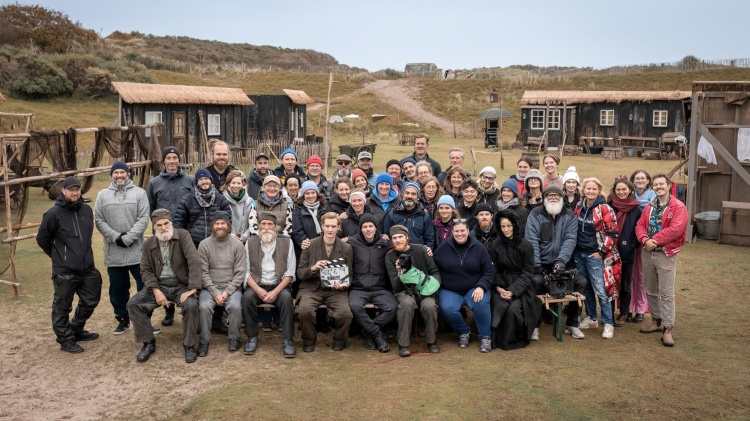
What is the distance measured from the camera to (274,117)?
103 ft

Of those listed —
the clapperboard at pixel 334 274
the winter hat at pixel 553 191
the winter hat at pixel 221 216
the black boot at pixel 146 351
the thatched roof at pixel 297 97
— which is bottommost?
the black boot at pixel 146 351

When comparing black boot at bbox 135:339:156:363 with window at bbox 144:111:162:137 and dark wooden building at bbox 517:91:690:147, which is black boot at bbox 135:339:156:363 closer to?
window at bbox 144:111:162:137

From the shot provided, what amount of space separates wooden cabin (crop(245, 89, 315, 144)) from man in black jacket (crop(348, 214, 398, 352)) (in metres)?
22.2

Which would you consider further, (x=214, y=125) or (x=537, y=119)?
(x=537, y=119)

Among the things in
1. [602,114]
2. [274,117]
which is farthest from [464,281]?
[602,114]

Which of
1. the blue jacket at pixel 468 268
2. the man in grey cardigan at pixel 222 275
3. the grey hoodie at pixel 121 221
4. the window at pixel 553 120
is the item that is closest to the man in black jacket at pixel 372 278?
the blue jacket at pixel 468 268

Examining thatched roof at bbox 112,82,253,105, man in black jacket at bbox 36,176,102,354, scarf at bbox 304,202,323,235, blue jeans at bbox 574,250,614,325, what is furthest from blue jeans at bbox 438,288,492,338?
thatched roof at bbox 112,82,253,105

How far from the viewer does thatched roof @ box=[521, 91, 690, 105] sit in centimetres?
3512

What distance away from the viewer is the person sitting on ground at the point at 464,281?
7465 mm

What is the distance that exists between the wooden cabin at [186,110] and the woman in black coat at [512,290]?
17186mm

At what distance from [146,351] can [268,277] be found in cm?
143

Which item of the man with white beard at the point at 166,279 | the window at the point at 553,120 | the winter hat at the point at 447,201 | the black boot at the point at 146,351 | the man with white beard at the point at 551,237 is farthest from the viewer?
the window at the point at 553,120

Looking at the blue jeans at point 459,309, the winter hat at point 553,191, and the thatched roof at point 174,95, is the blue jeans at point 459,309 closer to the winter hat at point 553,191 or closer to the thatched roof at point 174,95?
the winter hat at point 553,191

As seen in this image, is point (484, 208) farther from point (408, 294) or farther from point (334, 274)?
point (334, 274)
